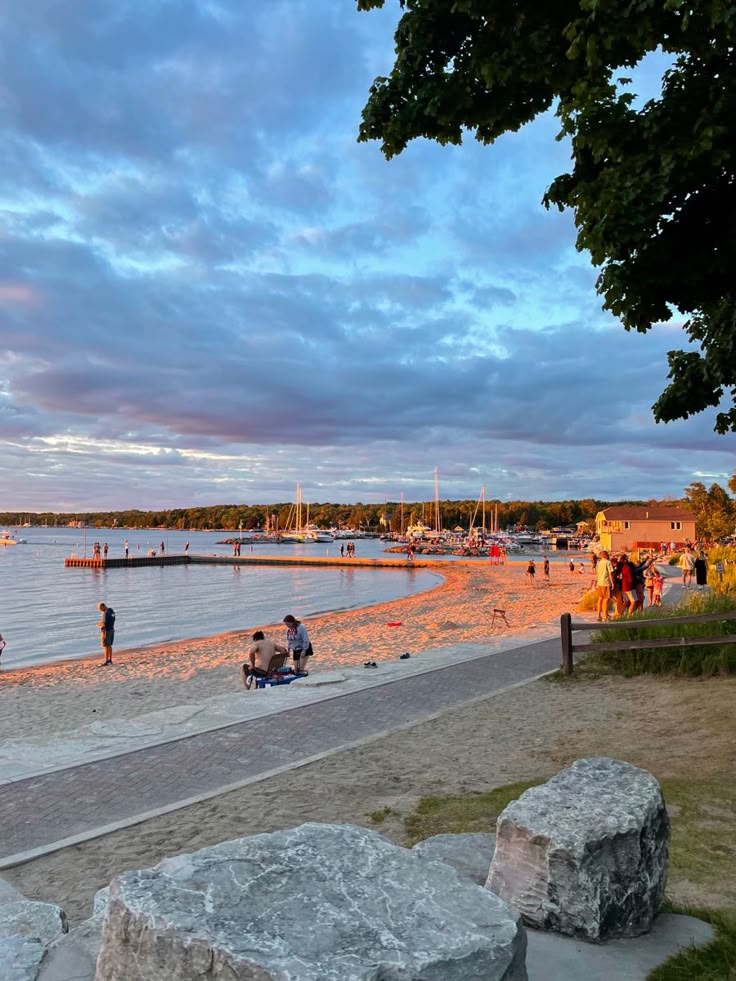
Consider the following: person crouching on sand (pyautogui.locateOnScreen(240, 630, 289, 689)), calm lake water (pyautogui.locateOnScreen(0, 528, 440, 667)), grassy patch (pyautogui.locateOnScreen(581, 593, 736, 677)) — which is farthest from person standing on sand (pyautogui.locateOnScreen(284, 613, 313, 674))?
calm lake water (pyautogui.locateOnScreen(0, 528, 440, 667))

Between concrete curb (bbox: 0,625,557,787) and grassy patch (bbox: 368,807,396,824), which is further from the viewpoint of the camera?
concrete curb (bbox: 0,625,557,787)

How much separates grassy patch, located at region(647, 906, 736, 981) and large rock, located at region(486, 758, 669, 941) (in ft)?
→ 1.04

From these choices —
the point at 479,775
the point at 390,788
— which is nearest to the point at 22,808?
the point at 390,788

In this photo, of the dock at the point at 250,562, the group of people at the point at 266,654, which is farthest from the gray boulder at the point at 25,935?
the dock at the point at 250,562

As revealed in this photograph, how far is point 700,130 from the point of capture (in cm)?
536

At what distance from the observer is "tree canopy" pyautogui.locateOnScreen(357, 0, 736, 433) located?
5.32 metres

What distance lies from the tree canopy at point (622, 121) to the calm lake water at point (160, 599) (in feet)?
69.7

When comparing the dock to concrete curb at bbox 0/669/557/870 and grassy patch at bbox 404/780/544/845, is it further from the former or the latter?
grassy patch at bbox 404/780/544/845

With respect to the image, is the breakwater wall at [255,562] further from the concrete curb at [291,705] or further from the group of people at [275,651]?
the group of people at [275,651]

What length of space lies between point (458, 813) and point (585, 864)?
8.14 ft

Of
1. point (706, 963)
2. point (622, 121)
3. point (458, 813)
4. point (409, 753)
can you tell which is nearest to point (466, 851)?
point (458, 813)

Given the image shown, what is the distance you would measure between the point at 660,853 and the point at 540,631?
1444 centimetres

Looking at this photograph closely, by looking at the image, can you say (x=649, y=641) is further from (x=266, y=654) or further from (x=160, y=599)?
(x=160, y=599)

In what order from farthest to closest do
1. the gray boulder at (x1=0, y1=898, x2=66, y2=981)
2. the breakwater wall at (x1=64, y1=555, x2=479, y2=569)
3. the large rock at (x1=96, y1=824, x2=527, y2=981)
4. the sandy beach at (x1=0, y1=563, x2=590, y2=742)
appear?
1. the breakwater wall at (x1=64, y1=555, x2=479, y2=569)
2. the sandy beach at (x1=0, y1=563, x2=590, y2=742)
3. the gray boulder at (x1=0, y1=898, x2=66, y2=981)
4. the large rock at (x1=96, y1=824, x2=527, y2=981)
